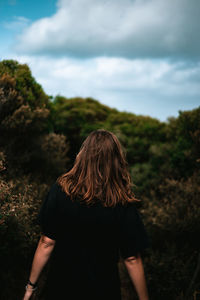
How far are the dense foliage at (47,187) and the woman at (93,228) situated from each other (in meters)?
2.06

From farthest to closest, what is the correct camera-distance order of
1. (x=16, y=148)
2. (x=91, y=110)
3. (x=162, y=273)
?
(x=91, y=110) → (x=16, y=148) → (x=162, y=273)

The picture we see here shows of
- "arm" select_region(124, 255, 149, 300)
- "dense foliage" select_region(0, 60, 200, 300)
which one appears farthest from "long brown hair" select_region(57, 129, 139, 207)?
"dense foliage" select_region(0, 60, 200, 300)

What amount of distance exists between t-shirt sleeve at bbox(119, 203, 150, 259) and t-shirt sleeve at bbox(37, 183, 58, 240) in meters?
0.61

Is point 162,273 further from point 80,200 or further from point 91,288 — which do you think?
point 80,200

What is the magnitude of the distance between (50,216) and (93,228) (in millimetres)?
426

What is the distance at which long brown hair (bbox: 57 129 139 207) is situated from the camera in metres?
2.07

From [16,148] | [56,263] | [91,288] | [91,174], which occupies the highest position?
[16,148]

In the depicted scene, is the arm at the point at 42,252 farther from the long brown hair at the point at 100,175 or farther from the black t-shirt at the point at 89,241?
the long brown hair at the point at 100,175

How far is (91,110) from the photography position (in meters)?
14.5

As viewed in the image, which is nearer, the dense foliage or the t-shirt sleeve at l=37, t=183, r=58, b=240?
the t-shirt sleeve at l=37, t=183, r=58, b=240

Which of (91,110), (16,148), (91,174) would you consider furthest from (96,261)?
(91,110)

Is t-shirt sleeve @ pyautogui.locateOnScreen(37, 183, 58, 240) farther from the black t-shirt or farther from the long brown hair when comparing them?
the long brown hair

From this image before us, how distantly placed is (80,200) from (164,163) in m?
9.26

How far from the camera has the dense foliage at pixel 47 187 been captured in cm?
529
